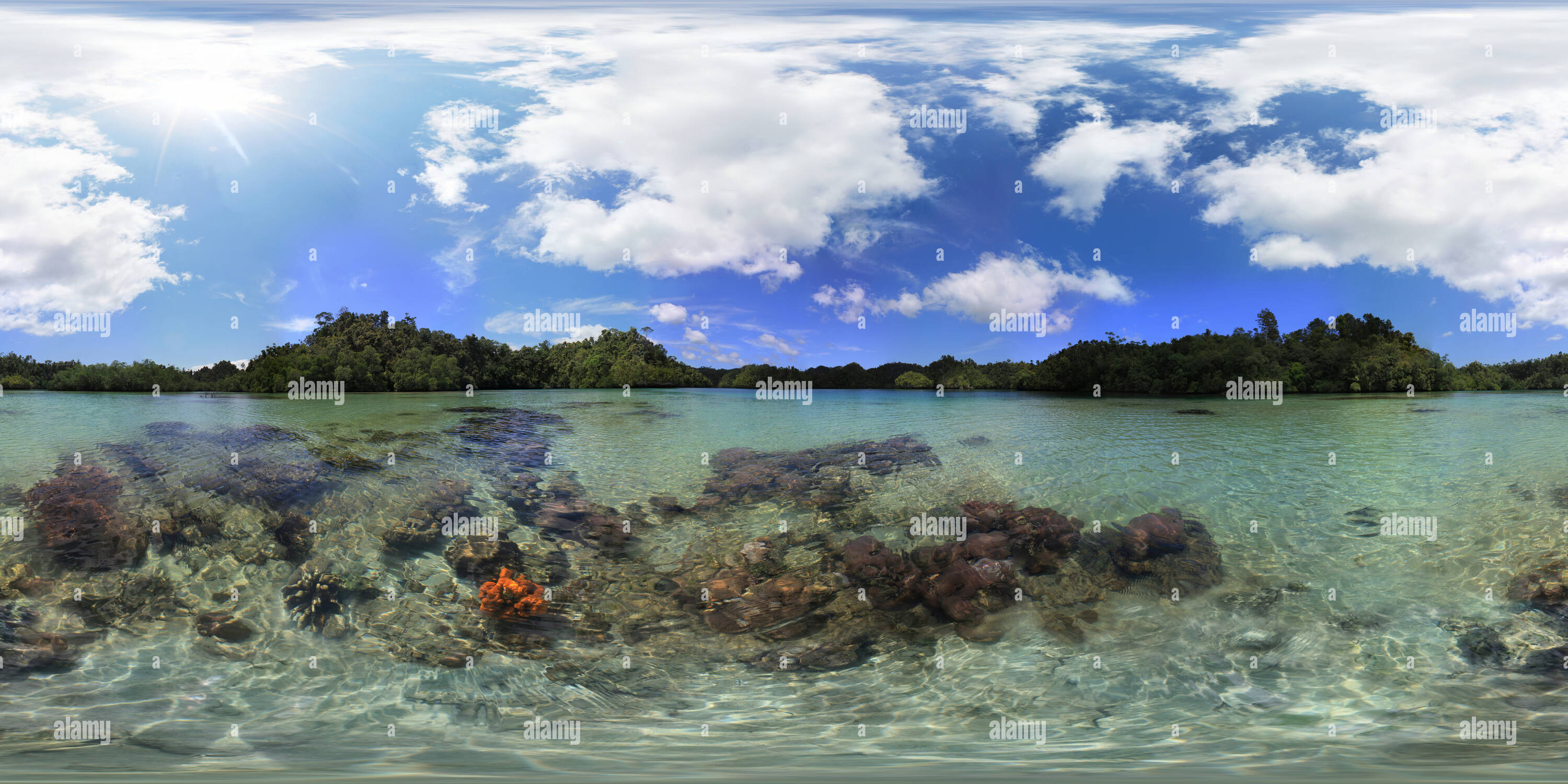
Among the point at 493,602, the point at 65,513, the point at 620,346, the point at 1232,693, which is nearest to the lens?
the point at 1232,693

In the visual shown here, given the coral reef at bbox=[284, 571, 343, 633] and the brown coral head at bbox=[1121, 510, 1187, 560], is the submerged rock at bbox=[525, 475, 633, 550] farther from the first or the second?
the brown coral head at bbox=[1121, 510, 1187, 560]

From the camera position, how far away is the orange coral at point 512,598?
28.2 feet

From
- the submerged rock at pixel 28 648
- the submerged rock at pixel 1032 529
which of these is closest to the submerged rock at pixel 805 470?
the submerged rock at pixel 1032 529

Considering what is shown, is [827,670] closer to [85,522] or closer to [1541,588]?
[1541,588]

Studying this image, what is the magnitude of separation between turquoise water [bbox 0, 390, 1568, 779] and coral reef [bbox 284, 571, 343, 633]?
0.15m

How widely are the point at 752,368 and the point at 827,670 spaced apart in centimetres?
2785

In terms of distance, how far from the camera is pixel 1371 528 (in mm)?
11195

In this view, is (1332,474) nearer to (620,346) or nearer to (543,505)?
(543,505)

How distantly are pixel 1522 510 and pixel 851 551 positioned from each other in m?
13.5

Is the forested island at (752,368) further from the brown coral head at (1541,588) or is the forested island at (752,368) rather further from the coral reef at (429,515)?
the brown coral head at (1541,588)

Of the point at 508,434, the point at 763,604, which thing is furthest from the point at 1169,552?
the point at 508,434

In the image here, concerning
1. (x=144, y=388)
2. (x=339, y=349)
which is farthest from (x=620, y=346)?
(x=144, y=388)

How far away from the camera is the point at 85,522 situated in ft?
34.4

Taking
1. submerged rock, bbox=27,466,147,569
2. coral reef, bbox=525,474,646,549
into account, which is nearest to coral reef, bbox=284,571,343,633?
submerged rock, bbox=27,466,147,569
